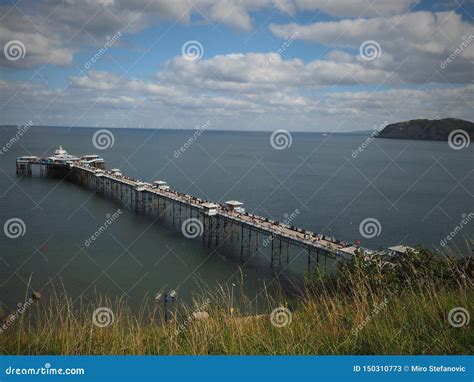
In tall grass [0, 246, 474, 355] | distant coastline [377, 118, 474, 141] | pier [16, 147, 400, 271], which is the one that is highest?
distant coastline [377, 118, 474, 141]

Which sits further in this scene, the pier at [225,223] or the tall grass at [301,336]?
the pier at [225,223]

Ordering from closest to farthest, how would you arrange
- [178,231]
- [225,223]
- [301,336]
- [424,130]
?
[301,336], [225,223], [178,231], [424,130]

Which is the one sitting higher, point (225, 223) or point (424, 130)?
point (424, 130)

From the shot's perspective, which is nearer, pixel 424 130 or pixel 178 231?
pixel 178 231

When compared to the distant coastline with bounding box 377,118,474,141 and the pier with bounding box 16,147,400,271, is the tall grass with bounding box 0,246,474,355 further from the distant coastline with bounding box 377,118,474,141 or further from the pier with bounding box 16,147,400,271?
the distant coastline with bounding box 377,118,474,141

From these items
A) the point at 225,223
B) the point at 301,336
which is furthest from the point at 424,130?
the point at 301,336

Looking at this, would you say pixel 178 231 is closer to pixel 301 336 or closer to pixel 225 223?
pixel 225 223

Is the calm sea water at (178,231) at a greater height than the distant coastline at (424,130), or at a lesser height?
lesser

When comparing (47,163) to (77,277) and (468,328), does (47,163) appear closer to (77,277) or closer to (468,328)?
(77,277)

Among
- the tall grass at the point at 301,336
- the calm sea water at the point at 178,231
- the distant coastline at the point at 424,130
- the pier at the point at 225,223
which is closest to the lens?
the tall grass at the point at 301,336

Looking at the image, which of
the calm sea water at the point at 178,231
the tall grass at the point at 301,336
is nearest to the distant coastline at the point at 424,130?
the calm sea water at the point at 178,231

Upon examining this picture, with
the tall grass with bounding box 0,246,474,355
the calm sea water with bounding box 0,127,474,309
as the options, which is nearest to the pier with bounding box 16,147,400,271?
the calm sea water with bounding box 0,127,474,309

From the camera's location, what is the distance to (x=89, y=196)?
177 feet

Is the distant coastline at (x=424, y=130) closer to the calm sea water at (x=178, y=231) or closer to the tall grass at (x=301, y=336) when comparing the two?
the calm sea water at (x=178, y=231)
